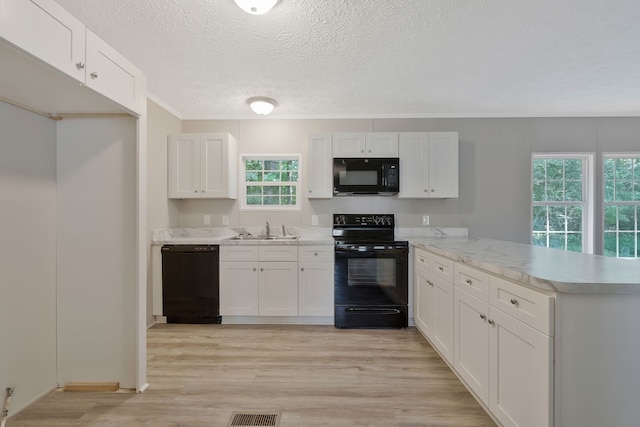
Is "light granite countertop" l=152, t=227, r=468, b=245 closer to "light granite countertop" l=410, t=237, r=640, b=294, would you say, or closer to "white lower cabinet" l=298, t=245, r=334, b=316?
"white lower cabinet" l=298, t=245, r=334, b=316

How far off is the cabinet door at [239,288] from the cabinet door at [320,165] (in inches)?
45.3

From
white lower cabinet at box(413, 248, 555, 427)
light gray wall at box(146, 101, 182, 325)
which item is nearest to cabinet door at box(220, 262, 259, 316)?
light gray wall at box(146, 101, 182, 325)

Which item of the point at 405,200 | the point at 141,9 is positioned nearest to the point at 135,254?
the point at 141,9

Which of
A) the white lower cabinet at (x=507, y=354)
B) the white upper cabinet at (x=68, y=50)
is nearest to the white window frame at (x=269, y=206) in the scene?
the white upper cabinet at (x=68, y=50)

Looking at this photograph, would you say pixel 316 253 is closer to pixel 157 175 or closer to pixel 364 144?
pixel 364 144

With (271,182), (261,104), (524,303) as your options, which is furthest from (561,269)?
(271,182)

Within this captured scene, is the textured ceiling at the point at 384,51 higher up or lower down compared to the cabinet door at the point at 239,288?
higher up

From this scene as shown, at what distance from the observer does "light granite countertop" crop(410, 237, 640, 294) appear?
112cm

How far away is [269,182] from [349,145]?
1.21 m

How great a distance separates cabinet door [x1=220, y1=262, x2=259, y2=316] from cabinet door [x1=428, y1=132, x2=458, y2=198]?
2.36 metres

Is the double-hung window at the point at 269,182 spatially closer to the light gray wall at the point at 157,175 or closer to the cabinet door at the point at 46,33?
the light gray wall at the point at 157,175

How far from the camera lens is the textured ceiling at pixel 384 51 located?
5.92ft

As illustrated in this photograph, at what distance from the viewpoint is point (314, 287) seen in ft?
10.1

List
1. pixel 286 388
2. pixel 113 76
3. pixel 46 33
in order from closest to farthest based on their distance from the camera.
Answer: pixel 46 33 → pixel 113 76 → pixel 286 388
